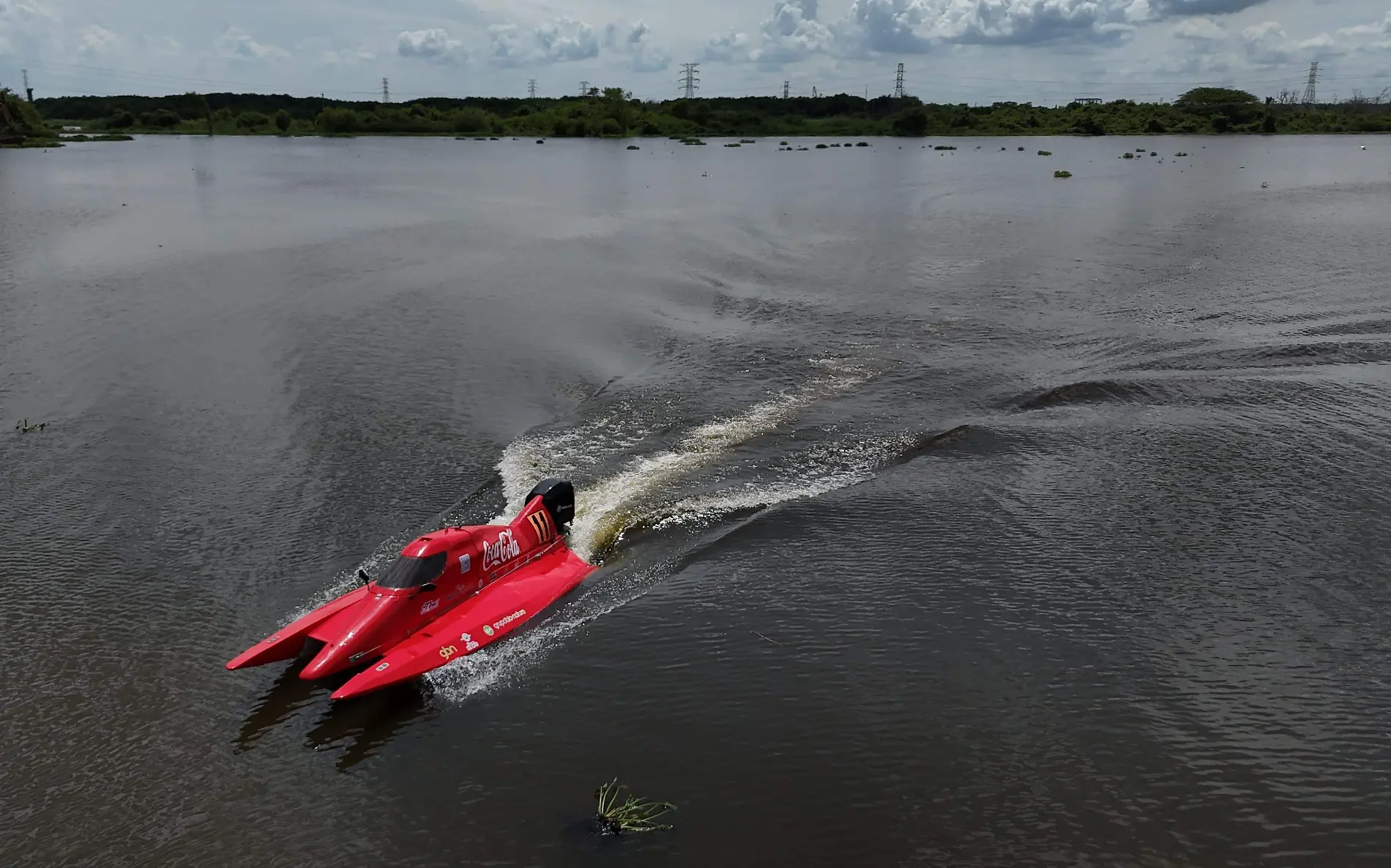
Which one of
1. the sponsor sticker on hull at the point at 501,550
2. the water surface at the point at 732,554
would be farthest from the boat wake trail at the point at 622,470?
the sponsor sticker on hull at the point at 501,550

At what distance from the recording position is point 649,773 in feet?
47.6

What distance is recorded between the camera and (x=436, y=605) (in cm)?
1808

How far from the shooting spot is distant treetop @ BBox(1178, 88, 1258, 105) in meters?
183

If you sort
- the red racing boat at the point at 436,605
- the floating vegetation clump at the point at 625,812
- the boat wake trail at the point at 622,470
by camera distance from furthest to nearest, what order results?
the boat wake trail at the point at 622,470, the red racing boat at the point at 436,605, the floating vegetation clump at the point at 625,812

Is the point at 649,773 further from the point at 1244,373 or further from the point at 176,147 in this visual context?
the point at 176,147

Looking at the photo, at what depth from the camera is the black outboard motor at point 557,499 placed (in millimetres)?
20859

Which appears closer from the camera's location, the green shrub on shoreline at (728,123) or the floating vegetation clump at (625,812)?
the floating vegetation clump at (625,812)

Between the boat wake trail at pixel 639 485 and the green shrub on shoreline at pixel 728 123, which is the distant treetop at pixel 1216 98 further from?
the boat wake trail at pixel 639 485

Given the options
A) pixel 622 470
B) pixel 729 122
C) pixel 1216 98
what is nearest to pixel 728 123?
pixel 729 122

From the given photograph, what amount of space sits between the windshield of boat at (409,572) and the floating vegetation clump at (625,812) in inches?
223

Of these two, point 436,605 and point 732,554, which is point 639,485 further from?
point 436,605

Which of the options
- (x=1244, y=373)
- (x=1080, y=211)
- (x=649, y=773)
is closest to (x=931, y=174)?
(x=1080, y=211)

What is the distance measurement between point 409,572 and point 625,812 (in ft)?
21.2

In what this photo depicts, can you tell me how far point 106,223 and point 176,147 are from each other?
333 ft
